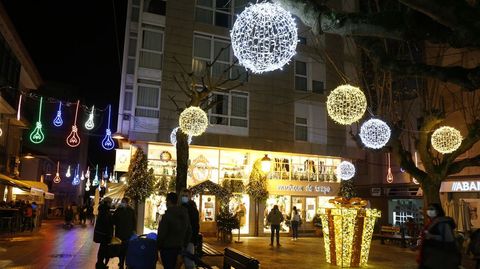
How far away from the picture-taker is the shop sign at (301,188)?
82.4 ft

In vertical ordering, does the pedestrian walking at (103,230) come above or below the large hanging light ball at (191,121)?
below

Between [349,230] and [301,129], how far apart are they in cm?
1398

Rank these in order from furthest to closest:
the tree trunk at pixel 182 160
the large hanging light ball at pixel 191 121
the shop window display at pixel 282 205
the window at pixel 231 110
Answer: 1. the shop window display at pixel 282 205
2. the window at pixel 231 110
3. the tree trunk at pixel 182 160
4. the large hanging light ball at pixel 191 121

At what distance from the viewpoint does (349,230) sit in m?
12.7

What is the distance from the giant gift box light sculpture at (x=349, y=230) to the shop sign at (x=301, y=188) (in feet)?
39.2

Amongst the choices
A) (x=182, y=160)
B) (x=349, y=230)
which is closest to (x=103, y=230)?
(x=182, y=160)

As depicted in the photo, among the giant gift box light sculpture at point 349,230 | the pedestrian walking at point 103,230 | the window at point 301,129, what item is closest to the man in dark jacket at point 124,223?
the pedestrian walking at point 103,230

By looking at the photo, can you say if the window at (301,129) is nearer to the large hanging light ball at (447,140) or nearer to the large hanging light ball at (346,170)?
the large hanging light ball at (346,170)

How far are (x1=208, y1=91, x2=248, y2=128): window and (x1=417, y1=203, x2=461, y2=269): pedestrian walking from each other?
1798 centimetres

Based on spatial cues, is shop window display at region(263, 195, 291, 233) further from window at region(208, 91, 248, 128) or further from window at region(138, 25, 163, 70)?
window at region(138, 25, 163, 70)

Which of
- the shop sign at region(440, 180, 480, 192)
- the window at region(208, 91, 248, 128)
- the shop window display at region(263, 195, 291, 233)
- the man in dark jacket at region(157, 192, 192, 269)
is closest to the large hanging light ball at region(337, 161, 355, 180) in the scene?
the shop window display at region(263, 195, 291, 233)

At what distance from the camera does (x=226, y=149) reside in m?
24.2

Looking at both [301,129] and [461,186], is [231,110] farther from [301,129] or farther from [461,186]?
[461,186]

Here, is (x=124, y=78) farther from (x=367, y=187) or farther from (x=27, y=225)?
(x=367, y=187)
